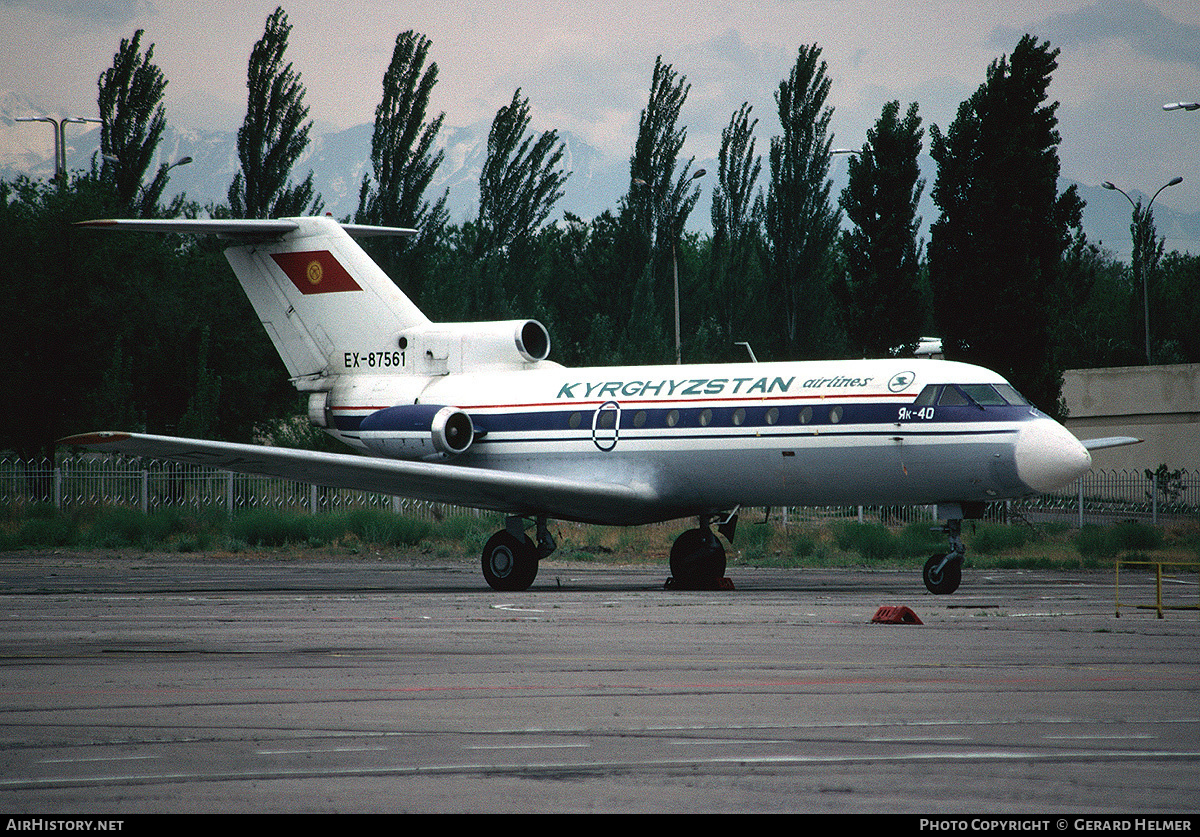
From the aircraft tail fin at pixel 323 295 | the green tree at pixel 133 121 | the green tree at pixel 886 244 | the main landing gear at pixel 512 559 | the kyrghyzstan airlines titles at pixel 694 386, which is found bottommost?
the main landing gear at pixel 512 559

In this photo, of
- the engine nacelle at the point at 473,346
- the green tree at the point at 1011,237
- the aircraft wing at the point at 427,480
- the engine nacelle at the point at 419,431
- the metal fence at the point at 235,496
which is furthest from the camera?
the metal fence at the point at 235,496

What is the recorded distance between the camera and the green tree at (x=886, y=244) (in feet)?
118

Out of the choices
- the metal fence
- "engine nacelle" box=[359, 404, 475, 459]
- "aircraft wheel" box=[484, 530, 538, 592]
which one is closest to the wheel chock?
"aircraft wheel" box=[484, 530, 538, 592]

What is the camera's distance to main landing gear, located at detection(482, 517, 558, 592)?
1952cm

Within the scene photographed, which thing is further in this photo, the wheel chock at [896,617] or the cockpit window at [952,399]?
the cockpit window at [952,399]

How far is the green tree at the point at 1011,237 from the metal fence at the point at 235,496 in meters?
4.04

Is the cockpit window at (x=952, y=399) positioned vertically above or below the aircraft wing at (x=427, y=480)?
above

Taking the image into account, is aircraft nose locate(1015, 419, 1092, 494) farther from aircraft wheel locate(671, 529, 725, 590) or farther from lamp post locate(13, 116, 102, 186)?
lamp post locate(13, 116, 102, 186)

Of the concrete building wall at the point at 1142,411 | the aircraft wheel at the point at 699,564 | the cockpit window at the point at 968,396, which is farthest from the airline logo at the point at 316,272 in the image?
the concrete building wall at the point at 1142,411

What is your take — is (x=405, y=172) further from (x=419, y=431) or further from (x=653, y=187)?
(x=419, y=431)

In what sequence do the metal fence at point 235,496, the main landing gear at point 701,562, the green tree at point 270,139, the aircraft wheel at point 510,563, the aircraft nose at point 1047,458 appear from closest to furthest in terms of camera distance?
the aircraft nose at point 1047,458 < the aircraft wheel at point 510,563 < the main landing gear at point 701,562 < the metal fence at point 235,496 < the green tree at point 270,139

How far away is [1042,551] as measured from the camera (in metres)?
28.2

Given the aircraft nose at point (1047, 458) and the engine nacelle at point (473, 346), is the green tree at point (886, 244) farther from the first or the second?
the aircraft nose at point (1047, 458)
